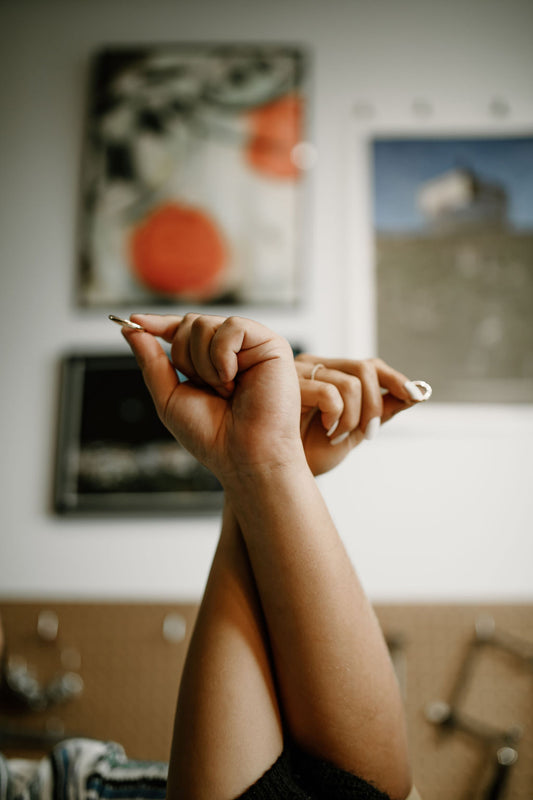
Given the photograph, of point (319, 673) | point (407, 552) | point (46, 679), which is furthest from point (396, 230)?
point (46, 679)

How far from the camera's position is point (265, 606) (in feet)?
1.95

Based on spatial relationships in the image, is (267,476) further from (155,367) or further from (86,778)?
(86,778)

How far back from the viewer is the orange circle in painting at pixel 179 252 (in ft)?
4.80

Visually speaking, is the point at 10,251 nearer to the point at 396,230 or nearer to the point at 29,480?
the point at 29,480

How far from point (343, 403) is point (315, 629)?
0.26m

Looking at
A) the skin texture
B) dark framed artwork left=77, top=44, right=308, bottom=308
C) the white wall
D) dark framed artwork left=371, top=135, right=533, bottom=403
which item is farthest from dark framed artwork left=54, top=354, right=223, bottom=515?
the skin texture

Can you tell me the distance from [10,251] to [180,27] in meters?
0.87

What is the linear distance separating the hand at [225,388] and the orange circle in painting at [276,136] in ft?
3.43

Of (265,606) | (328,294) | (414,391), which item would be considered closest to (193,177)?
(328,294)

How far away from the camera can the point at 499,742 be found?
1.17 m

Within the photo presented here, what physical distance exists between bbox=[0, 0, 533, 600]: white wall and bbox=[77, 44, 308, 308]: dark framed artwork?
0.23 feet

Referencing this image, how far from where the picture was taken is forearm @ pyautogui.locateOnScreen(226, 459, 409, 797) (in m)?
0.56

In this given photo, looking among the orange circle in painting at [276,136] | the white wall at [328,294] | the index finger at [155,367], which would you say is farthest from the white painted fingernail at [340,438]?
the orange circle in painting at [276,136]

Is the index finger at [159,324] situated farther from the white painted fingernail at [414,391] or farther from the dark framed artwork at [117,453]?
the dark framed artwork at [117,453]
